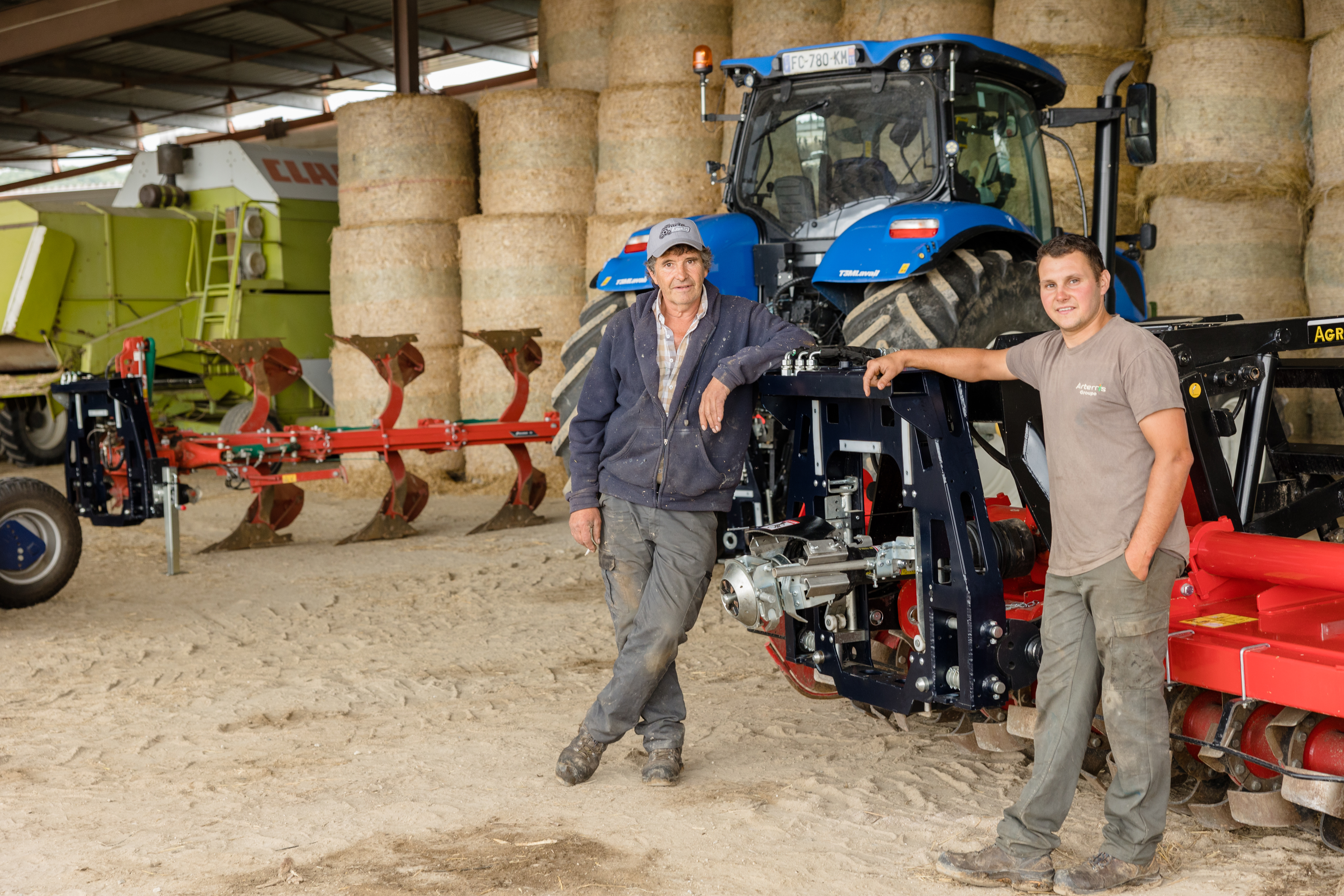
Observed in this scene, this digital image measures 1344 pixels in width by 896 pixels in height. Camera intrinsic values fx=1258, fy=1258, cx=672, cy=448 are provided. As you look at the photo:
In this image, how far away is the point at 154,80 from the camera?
1839 centimetres

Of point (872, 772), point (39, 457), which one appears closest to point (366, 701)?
point (872, 772)

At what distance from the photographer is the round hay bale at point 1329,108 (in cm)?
626

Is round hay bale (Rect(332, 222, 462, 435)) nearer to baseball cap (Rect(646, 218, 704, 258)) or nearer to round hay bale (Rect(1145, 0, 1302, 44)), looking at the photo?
round hay bale (Rect(1145, 0, 1302, 44))

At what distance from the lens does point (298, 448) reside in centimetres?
645

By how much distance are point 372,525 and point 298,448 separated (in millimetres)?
691

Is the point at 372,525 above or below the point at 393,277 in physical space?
below

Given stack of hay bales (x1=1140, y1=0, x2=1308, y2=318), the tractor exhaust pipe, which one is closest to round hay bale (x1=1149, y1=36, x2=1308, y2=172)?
stack of hay bales (x1=1140, y1=0, x2=1308, y2=318)

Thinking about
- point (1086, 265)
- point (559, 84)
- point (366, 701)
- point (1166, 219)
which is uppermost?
point (559, 84)

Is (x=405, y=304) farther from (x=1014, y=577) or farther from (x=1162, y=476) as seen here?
(x=1162, y=476)

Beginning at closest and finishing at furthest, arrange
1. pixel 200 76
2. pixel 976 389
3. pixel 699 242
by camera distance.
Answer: pixel 976 389 → pixel 699 242 → pixel 200 76

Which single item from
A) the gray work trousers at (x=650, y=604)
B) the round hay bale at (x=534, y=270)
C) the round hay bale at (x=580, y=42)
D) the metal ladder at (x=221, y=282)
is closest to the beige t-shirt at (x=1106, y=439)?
the gray work trousers at (x=650, y=604)

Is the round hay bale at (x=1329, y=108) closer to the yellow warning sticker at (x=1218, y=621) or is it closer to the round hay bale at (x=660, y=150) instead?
the round hay bale at (x=660, y=150)

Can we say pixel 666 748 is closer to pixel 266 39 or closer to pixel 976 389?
pixel 976 389

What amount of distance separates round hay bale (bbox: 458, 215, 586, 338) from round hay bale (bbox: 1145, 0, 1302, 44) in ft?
12.4
